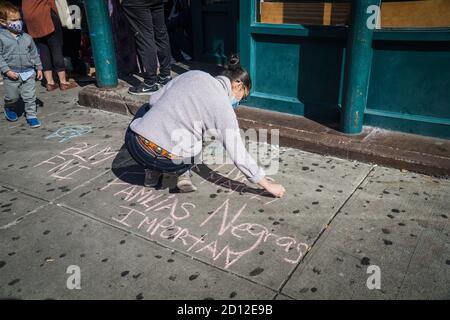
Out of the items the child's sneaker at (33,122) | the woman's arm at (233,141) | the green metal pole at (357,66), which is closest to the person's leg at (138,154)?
the woman's arm at (233,141)

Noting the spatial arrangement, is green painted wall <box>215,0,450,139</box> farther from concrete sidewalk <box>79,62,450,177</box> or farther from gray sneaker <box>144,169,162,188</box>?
gray sneaker <box>144,169,162,188</box>

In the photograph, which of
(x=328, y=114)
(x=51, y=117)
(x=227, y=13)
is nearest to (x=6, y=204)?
(x=51, y=117)

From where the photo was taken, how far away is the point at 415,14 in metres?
3.26

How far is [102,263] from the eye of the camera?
2289mm

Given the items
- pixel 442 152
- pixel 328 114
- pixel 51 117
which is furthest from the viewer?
pixel 51 117

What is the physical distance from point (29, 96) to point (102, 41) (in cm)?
113

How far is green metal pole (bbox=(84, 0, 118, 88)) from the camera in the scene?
4652 mm

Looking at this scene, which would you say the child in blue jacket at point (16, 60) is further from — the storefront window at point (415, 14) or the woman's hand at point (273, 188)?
the storefront window at point (415, 14)

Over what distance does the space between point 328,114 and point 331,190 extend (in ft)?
3.64

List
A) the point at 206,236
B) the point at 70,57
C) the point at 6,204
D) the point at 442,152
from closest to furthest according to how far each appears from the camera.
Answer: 1. the point at 206,236
2. the point at 6,204
3. the point at 442,152
4. the point at 70,57

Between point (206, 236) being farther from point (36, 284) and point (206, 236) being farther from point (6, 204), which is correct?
point (6, 204)

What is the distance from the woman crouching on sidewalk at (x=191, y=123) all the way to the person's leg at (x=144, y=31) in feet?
6.55

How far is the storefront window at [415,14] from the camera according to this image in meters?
3.13

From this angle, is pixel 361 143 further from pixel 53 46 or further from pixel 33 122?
pixel 53 46
